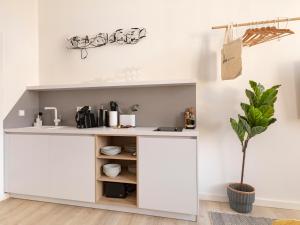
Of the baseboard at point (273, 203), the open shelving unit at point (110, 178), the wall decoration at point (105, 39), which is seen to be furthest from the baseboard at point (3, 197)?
the baseboard at point (273, 203)

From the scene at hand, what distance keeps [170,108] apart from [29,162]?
67.2 inches

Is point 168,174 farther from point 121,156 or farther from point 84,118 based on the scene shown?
point 84,118

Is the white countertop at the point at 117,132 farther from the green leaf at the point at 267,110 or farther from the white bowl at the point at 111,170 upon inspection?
the green leaf at the point at 267,110

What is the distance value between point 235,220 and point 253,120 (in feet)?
3.04

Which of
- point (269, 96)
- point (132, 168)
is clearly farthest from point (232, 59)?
point (132, 168)

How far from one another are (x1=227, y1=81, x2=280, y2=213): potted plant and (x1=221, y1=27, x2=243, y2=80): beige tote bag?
0.64 feet

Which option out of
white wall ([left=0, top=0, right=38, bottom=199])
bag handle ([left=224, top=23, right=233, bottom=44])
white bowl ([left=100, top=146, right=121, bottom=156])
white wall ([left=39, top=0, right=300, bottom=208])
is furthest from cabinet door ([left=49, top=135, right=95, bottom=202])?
bag handle ([left=224, top=23, right=233, bottom=44])

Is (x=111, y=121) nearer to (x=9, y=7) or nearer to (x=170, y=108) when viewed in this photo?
(x=170, y=108)

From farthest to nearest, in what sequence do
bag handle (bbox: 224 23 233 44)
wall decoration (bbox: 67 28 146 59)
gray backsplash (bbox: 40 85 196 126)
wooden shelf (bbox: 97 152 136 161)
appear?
1. wall decoration (bbox: 67 28 146 59)
2. gray backsplash (bbox: 40 85 196 126)
3. bag handle (bbox: 224 23 233 44)
4. wooden shelf (bbox: 97 152 136 161)

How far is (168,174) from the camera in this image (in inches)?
71.6

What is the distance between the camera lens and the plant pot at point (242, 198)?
186cm

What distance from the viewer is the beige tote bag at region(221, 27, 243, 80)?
69.1 inches

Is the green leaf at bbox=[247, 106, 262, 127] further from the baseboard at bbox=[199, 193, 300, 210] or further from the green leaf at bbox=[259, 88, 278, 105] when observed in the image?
the baseboard at bbox=[199, 193, 300, 210]

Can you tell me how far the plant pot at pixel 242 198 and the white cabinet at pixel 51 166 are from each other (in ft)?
4.59
